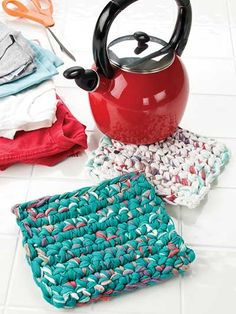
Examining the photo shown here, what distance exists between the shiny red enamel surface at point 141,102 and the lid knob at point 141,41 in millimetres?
42

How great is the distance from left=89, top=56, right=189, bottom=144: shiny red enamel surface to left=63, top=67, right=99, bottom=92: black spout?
0.07 ft

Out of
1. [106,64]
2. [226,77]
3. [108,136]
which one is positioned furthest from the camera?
[226,77]

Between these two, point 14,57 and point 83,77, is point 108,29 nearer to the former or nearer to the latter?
point 83,77

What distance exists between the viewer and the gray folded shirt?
120 cm

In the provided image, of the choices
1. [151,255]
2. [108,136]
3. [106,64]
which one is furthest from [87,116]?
[151,255]

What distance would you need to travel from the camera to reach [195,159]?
1.08m

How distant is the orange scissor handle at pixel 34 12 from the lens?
1403 millimetres

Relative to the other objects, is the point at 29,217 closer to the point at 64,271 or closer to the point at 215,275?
the point at 64,271

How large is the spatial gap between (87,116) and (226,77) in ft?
1.06

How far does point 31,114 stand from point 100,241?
0.31 metres

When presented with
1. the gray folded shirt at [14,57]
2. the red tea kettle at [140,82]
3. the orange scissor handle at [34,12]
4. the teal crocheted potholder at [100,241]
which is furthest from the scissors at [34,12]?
the teal crocheted potholder at [100,241]

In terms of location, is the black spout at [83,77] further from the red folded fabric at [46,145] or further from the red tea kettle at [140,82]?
the red folded fabric at [46,145]

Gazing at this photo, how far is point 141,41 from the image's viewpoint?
102 centimetres

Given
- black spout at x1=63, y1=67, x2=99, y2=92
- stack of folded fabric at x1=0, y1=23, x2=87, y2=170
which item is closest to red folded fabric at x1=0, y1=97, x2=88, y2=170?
stack of folded fabric at x1=0, y1=23, x2=87, y2=170
